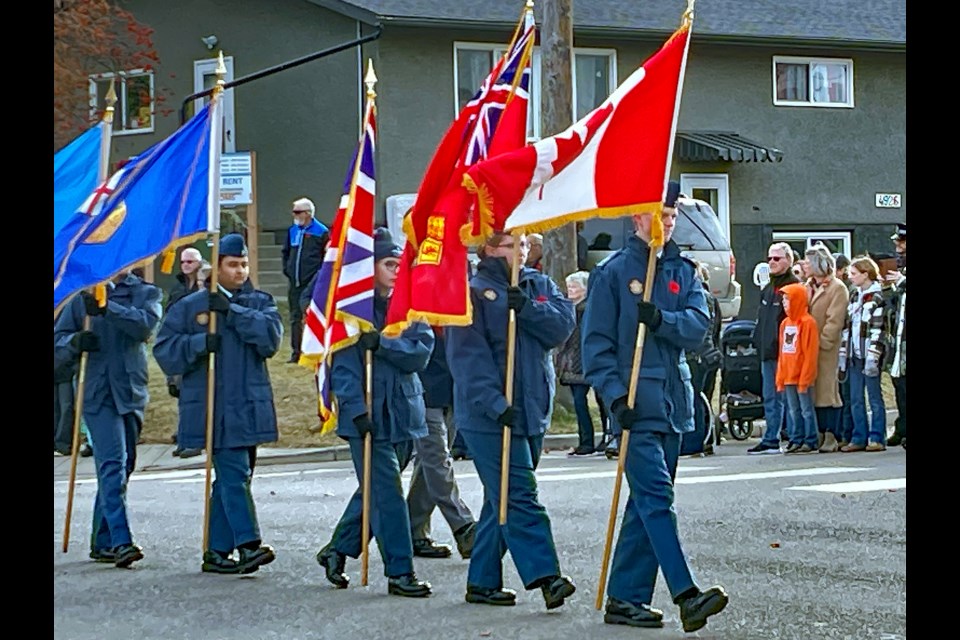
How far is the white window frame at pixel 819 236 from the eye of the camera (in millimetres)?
36188

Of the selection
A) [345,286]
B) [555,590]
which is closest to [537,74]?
[345,286]

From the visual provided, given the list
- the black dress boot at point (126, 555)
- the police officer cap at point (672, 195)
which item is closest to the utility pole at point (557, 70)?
the black dress boot at point (126, 555)

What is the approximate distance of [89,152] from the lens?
1254cm

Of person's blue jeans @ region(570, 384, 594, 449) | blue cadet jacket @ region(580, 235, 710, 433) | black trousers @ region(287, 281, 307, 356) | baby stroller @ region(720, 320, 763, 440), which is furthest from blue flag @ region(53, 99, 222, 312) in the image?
black trousers @ region(287, 281, 307, 356)

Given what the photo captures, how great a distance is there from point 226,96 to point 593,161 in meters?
25.0

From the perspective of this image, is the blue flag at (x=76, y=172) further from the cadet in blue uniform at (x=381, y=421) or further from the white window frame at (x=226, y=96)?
the white window frame at (x=226, y=96)

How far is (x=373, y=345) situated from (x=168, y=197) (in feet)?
6.62

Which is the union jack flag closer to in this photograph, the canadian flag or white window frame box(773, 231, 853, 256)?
the canadian flag

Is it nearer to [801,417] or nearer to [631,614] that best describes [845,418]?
[801,417]

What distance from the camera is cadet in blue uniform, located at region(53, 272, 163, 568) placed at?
11867 millimetres

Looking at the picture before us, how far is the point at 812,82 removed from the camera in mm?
36031

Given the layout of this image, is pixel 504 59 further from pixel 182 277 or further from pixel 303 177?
pixel 303 177

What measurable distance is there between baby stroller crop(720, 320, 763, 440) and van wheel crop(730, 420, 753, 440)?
0.58 feet
